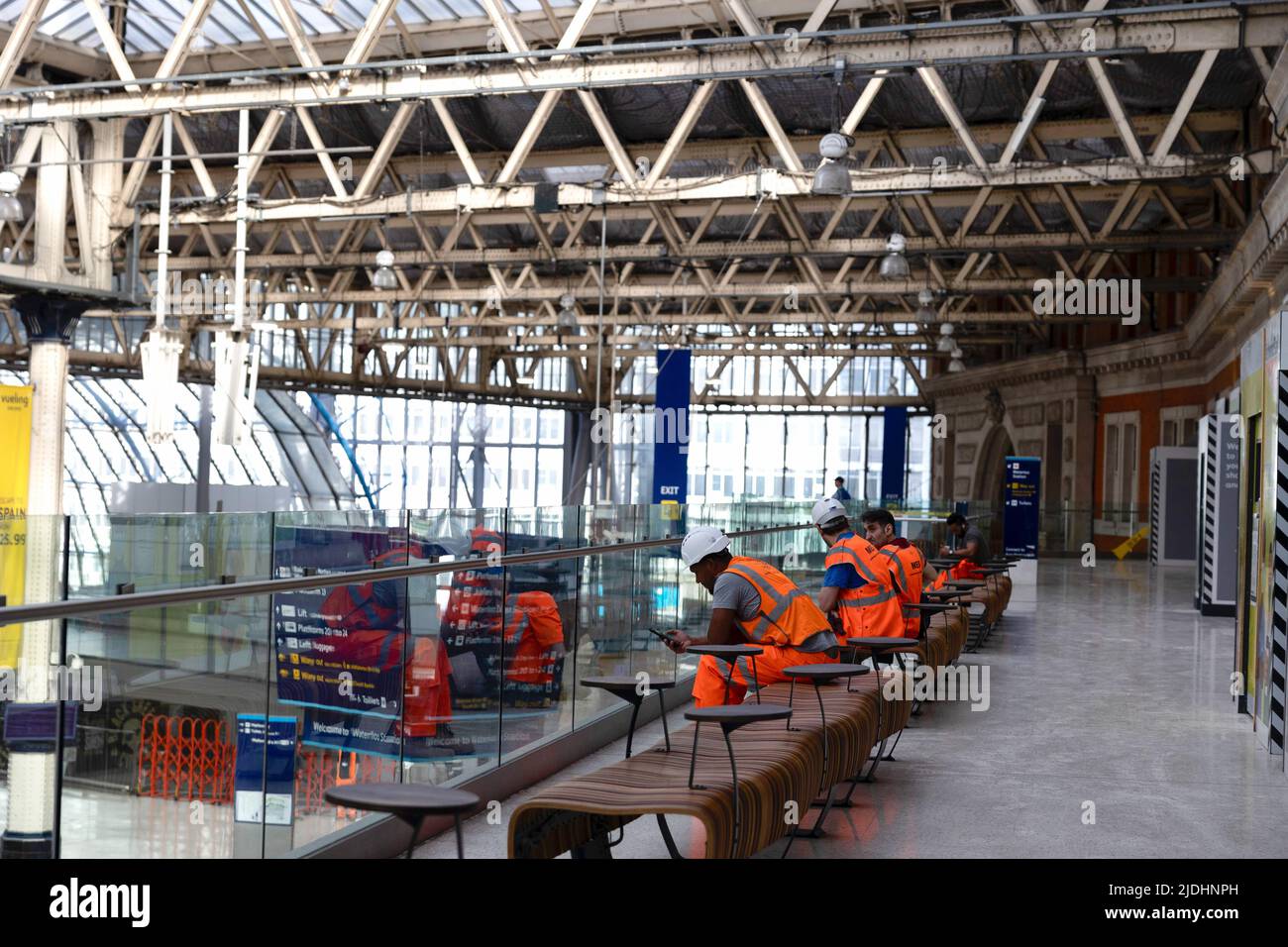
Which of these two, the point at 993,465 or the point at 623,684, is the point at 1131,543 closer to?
the point at 993,465

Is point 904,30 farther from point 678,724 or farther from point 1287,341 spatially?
point 678,724

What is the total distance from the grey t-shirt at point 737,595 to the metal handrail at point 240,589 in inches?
47.0

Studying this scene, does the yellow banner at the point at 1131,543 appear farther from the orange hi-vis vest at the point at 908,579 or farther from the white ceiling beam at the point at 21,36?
the white ceiling beam at the point at 21,36

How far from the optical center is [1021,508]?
101 ft

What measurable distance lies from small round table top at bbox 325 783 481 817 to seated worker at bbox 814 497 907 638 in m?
5.96

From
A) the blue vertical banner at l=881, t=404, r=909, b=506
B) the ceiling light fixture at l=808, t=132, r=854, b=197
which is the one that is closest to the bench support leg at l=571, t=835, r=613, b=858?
the ceiling light fixture at l=808, t=132, r=854, b=197

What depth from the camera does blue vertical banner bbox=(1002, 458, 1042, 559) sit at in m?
30.0

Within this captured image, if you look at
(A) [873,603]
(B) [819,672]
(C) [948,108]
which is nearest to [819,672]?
(B) [819,672]

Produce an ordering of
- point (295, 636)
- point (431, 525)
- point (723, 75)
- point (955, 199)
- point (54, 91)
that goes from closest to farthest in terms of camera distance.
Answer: point (295, 636) < point (431, 525) < point (723, 75) < point (54, 91) < point (955, 199)

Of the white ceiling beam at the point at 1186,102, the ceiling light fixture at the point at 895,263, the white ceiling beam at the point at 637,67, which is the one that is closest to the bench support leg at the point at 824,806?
the white ceiling beam at the point at 637,67

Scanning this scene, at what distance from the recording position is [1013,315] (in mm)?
32656

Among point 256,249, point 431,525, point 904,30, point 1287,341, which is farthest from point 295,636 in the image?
point 256,249
